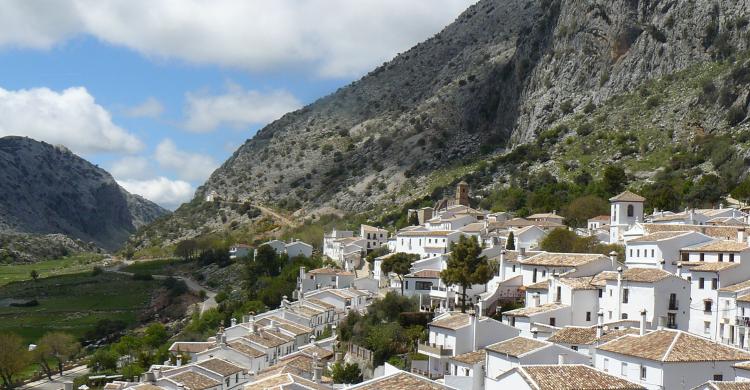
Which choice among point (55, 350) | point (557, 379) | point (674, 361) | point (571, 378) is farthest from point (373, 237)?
point (557, 379)

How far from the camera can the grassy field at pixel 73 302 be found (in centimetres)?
9106

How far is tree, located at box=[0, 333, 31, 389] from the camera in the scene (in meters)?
63.9

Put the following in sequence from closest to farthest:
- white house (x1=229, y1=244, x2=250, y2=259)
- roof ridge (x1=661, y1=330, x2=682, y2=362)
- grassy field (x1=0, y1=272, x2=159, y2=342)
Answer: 1. roof ridge (x1=661, y1=330, x2=682, y2=362)
2. grassy field (x1=0, y1=272, x2=159, y2=342)
3. white house (x1=229, y1=244, x2=250, y2=259)

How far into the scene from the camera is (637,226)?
49312mm

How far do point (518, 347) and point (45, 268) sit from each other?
14662cm

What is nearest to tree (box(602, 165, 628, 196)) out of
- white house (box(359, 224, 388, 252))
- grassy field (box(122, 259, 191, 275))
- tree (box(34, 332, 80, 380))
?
white house (box(359, 224, 388, 252))

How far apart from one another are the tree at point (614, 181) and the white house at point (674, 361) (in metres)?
50.6

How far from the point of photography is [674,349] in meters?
28.4

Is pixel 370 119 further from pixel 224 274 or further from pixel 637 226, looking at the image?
pixel 637 226

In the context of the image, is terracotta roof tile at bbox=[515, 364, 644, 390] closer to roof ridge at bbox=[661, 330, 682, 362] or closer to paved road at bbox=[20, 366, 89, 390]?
roof ridge at bbox=[661, 330, 682, 362]

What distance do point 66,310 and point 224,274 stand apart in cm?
1972

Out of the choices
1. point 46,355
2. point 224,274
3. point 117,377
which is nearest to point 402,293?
point 117,377

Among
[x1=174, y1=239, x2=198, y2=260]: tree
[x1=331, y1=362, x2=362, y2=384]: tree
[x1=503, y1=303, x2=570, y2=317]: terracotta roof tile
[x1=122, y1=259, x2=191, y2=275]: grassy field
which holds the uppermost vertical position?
[x1=503, y1=303, x2=570, y2=317]: terracotta roof tile

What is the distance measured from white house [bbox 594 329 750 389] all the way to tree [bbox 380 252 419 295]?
97.5ft
